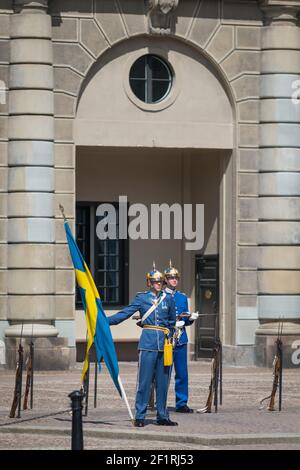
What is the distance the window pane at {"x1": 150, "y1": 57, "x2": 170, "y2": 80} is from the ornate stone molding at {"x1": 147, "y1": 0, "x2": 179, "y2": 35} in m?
0.63

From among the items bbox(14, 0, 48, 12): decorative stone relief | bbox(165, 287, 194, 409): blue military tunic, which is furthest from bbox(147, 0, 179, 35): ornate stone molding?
bbox(165, 287, 194, 409): blue military tunic

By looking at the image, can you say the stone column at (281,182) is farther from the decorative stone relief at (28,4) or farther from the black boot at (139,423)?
the black boot at (139,423)

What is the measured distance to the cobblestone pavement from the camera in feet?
55.7

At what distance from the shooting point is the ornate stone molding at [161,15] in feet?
93.0

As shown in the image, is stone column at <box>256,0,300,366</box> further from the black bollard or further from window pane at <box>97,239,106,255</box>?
the black bollard

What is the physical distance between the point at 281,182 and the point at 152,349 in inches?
429

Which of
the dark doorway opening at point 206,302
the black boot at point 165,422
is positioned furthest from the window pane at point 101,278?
the black boot at point 165,422

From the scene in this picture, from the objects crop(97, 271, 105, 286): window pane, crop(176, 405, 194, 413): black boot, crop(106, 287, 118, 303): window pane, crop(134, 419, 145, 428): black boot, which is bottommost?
crop(134, 419, 145, 428): black boot

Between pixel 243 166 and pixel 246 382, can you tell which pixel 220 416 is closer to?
Result: pixel 246 382

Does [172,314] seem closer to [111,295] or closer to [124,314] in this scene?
[124,314]

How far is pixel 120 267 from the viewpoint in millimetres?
31297

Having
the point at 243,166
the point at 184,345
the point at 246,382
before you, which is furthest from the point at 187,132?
the point at 184,345

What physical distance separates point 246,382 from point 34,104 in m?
6.31

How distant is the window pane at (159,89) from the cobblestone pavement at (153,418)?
5697 mm
